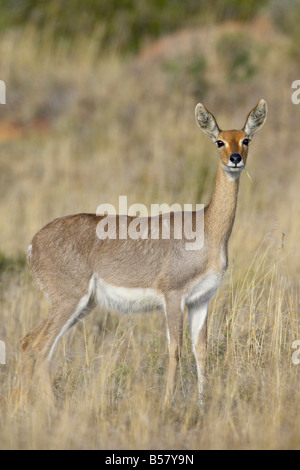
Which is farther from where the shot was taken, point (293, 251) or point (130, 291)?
point (293, 251)

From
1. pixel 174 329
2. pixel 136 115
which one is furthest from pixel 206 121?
pixel 136 115

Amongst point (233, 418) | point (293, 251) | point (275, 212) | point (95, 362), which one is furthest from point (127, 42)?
point (233, 418)

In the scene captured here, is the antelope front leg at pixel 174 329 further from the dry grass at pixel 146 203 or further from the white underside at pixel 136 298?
the dry grass at pixel 146 203

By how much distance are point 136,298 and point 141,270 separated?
0.73 ft

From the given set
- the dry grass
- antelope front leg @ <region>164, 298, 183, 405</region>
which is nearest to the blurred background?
the dry grass

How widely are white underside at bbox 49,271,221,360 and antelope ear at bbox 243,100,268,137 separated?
1.12 metres

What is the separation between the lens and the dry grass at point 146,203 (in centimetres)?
529

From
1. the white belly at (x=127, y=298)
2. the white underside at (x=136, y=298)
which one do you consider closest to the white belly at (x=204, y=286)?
the white underside at (x=136, y=298)

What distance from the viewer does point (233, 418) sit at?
5344 millimetres

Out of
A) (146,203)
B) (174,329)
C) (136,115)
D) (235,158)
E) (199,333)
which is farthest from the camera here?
(136,115)

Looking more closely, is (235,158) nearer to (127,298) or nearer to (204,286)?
(204,286)

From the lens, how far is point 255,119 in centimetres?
629
